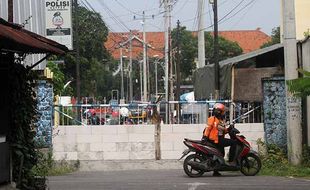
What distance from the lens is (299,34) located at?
24.3 metres

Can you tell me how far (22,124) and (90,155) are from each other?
8.56m

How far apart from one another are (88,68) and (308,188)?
50.3m

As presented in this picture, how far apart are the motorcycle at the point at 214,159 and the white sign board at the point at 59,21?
35.6ft

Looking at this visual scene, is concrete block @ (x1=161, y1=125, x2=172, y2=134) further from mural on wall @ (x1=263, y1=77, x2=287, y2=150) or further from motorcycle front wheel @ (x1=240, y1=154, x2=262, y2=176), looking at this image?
motorcycle front wheel @ (x1=240, y1=154, x2=262, y2=176)

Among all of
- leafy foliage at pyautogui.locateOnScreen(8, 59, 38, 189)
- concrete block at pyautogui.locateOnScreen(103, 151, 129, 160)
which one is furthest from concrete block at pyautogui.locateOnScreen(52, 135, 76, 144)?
leafy foliage at pyautogui.locateOnScreen(8, 59, 38, 189)

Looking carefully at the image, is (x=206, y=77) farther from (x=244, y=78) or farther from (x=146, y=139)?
(x=146, y=139)

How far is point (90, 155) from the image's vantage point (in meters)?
17.5

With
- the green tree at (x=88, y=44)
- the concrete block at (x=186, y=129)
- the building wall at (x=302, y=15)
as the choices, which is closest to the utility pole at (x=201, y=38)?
the building wall at (x=302, y=15)

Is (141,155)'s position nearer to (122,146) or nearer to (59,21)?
(122,146)

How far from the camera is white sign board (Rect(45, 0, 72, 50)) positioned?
2320cm

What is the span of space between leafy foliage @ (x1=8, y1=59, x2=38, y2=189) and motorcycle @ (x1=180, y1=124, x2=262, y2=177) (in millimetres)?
5218

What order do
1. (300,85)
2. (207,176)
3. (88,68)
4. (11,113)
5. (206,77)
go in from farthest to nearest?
(88,68) < (206,77) < (207,176) < (300,85) < (11,113)

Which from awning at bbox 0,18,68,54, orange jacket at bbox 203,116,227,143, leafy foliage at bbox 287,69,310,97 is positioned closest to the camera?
awning at bbox 0,18,68,54

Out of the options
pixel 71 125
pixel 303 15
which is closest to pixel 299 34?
pixel 303 15
